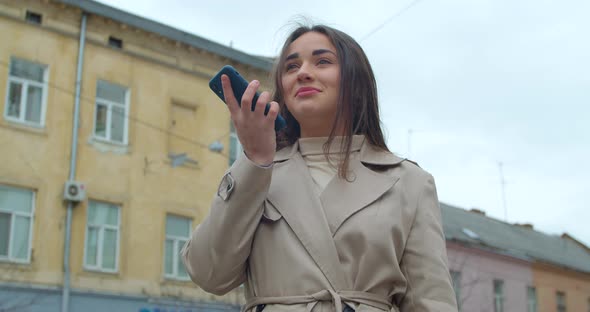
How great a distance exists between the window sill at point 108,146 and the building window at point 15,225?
2.16 metres

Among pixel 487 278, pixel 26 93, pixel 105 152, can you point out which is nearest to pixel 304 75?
pixel 26 93

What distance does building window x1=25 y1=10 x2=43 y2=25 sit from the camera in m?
18.0

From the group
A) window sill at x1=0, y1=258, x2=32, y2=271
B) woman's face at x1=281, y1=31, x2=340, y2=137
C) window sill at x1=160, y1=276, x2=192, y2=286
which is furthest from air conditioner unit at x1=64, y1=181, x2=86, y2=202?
woman's face at x1=281, y1=31, x2=340, y2=137

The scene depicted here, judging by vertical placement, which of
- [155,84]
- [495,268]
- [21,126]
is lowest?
[495,268]

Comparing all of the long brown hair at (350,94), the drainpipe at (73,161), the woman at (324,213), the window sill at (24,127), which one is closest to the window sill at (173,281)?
the drainpipe at (73,161)

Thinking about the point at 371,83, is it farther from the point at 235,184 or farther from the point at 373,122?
the point at 235,184

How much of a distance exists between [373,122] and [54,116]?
16.5m

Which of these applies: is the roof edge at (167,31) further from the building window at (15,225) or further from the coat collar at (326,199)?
the coat collar at (326,199)

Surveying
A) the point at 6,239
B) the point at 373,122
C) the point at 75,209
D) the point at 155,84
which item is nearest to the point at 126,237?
the point at 75,209

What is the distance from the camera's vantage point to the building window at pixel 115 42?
19500 millimetres

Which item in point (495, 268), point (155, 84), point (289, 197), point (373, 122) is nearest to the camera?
point (289, 197)

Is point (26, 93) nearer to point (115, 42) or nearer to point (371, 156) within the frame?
point (115, 42)

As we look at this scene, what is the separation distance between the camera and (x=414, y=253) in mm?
2418

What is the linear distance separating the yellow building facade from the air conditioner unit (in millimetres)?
242
